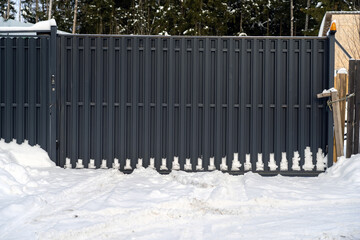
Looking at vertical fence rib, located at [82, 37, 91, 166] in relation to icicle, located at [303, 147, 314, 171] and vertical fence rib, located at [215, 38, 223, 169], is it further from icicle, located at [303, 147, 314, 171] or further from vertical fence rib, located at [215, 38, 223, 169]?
icicle, located at [303, 147, 314, 171]

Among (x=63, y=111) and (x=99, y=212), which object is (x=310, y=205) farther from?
(x=63, y=111)

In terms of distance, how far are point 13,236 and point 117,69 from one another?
3.75 m

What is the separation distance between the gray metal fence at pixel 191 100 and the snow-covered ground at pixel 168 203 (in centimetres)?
46

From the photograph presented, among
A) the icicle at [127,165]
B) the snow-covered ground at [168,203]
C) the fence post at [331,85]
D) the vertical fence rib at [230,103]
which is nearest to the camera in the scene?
the snow-covered ground at [168,203]

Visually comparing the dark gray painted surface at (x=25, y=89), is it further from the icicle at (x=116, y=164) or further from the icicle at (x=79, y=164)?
the icicle at (x=116, y=164)

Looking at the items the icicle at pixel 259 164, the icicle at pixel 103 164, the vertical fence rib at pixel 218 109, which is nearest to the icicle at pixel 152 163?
the icicle at pixel 103 164

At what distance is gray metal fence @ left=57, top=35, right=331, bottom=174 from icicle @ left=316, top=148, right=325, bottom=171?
0.31ft

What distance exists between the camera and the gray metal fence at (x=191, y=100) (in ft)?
20.9

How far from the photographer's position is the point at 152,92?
6473 millimetres

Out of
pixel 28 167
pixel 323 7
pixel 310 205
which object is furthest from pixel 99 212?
pixel 323 7

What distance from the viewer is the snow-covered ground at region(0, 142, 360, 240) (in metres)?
3.66

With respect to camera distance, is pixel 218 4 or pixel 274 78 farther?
pixel 218 4

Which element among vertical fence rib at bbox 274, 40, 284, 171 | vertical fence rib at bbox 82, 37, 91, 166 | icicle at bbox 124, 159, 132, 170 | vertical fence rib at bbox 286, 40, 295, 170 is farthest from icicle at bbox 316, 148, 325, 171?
vertical fence rib at bbox 82, 37, 91, 166

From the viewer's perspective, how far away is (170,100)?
643 cm
